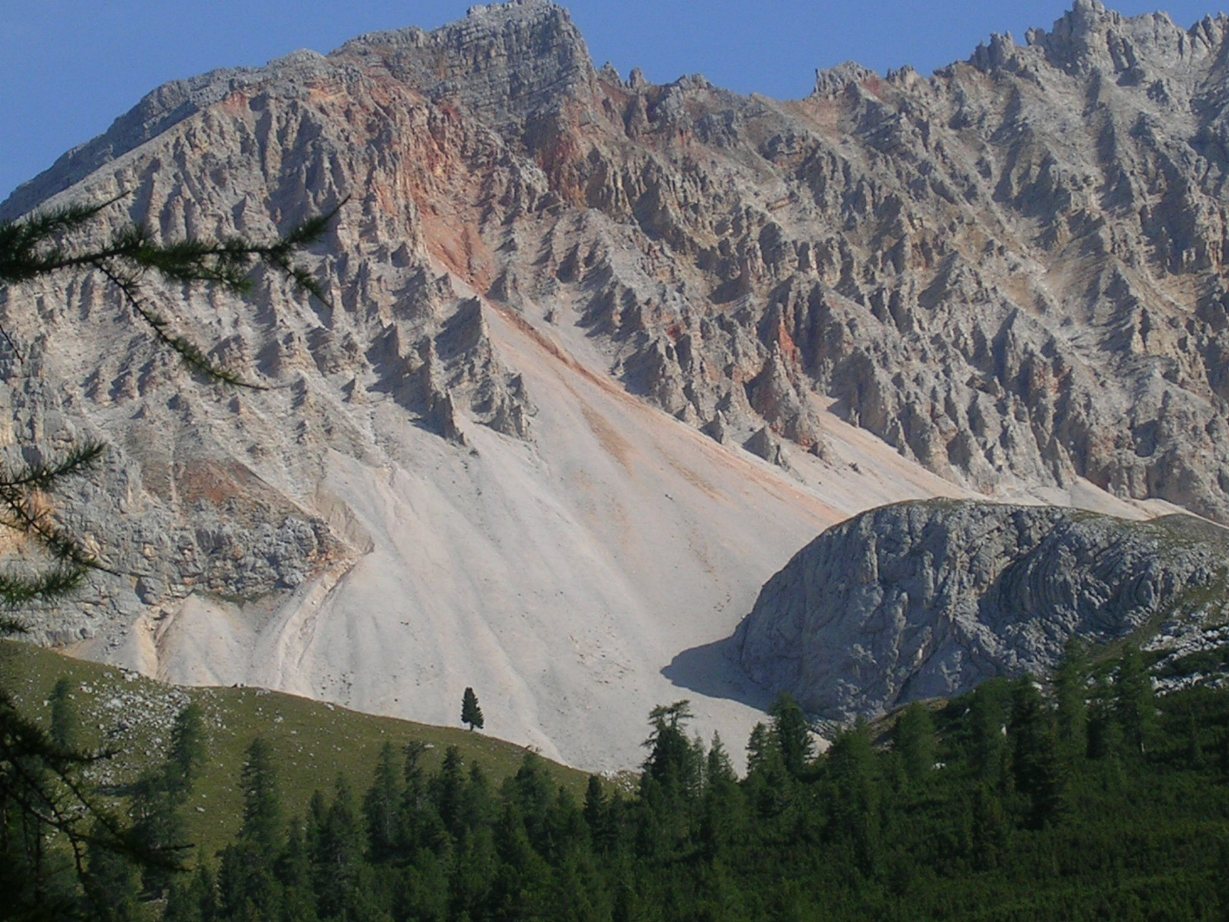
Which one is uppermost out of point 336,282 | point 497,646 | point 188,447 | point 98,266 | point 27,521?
point 336,282

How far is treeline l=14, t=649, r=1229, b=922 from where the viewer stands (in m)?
58.5

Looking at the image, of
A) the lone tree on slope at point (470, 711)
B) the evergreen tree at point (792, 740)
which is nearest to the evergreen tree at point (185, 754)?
the lone tree on slope at point (470, 711)

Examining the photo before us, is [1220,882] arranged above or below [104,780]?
below

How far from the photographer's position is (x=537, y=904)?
64875mm

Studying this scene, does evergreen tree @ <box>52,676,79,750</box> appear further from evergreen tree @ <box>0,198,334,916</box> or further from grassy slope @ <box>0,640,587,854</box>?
evergreen tree @ <box>0,198,334,916</box>

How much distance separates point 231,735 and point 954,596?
58.1 metres

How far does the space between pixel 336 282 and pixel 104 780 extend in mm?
110215

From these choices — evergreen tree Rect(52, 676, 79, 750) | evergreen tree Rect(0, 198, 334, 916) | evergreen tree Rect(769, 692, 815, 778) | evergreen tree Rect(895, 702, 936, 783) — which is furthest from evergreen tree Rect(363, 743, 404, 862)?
evergreen tree Rect(0, 198, 334, 916)

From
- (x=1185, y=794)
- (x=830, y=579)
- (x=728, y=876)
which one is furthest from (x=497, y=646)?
(x=1185, y=794)

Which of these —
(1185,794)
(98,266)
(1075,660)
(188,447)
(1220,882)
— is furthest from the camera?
(188,447)

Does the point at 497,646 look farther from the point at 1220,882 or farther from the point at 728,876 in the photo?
the point at 1220,882

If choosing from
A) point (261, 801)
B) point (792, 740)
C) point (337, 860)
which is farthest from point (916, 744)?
point (261, 801)

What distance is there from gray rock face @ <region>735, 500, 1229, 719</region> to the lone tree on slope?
2799cm

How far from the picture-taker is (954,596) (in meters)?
124
